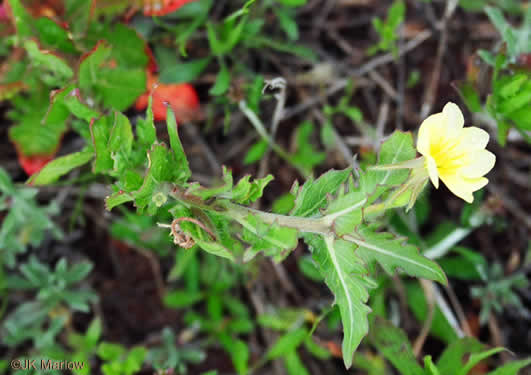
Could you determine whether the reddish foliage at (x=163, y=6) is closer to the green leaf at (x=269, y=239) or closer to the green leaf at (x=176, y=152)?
the green leaf at (x=176, y=152)

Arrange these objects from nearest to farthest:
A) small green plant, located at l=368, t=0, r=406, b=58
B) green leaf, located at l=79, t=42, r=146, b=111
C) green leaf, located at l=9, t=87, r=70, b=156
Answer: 1. green leaf, located at l=79, t=42, r=146, b=111
2. green leaf, located at l=9, t=87, r=70, b=156
3. small green plant, located at l=368, t=0, r=406, b=58

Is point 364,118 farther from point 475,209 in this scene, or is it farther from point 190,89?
point 190,89

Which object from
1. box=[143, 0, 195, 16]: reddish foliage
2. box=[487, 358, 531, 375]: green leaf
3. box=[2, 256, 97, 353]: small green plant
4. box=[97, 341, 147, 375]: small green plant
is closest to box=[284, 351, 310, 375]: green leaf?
box=[97, 341, 147, 375]: small green plant

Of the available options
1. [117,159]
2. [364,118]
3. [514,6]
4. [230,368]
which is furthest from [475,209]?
[117,159]

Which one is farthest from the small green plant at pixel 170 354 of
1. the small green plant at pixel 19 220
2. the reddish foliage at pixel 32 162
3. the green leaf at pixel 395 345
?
the reddish foliage at pixel 32 162

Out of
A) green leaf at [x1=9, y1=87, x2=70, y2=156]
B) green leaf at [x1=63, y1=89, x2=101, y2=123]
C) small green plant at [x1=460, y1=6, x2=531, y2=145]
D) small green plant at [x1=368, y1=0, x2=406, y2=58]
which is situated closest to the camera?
green leaf at [x1=63, y1=89, x2=101, y2=123]

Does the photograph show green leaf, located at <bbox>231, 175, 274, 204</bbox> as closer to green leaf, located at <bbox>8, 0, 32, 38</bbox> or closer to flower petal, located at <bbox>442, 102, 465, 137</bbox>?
flower petal, located at <bbox>442, 102, 465, 137</bbox>

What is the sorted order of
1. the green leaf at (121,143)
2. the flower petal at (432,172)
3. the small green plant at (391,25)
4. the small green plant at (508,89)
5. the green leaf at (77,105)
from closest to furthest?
the flower petal at (432,172)
the green leaf at (121,143)
the green leaf at (77,105)
the small green plant at (508,89)
the small green plant at (391,25)
